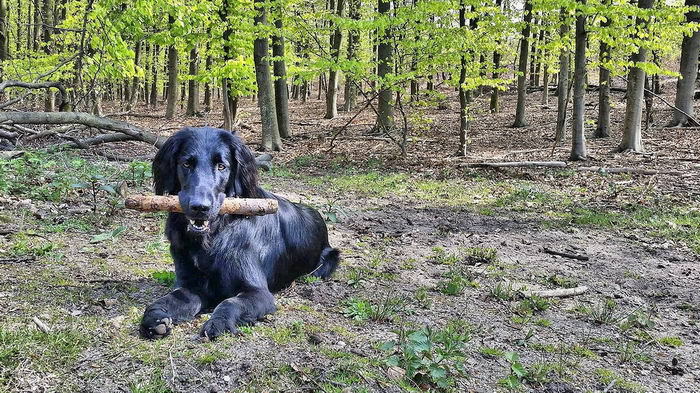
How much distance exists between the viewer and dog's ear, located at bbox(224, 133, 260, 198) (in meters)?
3.75

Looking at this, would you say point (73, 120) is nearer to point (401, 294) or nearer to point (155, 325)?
point (155, 325)

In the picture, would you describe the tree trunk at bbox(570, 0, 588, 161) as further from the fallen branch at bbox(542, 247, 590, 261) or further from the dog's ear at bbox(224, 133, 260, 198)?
the dog's ear at bbox(224, 133, 260, 198)

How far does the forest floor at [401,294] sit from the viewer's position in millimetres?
2785

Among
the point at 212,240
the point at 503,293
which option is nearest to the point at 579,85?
the point at 503,293

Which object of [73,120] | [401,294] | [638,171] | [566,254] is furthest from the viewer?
[638,171]

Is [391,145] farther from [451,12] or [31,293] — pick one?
[31,293]

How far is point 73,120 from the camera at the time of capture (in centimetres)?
827

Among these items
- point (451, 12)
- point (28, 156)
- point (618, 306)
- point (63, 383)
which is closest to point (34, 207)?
point (28, 156)

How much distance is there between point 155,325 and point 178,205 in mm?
784

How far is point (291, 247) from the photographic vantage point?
447cm

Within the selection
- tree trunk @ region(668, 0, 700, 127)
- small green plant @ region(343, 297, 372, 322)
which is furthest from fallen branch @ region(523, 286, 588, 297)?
tree trunk @ region(668, 0, 700, 127)

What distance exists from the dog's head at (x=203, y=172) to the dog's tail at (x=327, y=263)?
121 centimetres

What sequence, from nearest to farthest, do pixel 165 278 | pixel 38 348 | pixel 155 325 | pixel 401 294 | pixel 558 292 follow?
pixel 38 348
pixel 155 325
pixel 165 278
pixel 401 294
pixel 558 292

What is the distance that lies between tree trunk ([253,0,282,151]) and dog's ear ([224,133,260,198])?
927cm
